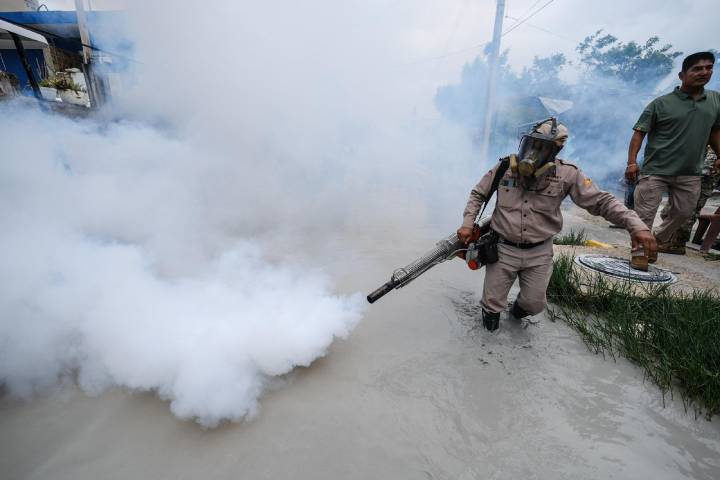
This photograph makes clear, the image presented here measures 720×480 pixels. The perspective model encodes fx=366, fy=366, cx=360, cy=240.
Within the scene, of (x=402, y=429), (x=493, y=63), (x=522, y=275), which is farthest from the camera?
(x=493, y=63)

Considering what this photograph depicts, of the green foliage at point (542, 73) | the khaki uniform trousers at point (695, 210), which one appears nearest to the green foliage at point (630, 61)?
the green foliage at point (542, 73)

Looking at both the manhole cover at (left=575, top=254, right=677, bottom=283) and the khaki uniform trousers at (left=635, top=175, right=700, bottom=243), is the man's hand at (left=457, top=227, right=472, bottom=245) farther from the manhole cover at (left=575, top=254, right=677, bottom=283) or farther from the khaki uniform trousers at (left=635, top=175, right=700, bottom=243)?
the khaki uniform trousers at (left=635, top=175, right=700, bottom=243)

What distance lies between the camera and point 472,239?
299cm

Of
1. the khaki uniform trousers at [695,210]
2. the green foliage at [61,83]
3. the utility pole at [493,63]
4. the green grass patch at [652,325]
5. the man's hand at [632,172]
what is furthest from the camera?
the utility pole at [493,63]

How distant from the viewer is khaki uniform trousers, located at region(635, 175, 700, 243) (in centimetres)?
405

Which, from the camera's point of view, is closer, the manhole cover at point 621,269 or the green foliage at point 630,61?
the manhole cover at point 621,269

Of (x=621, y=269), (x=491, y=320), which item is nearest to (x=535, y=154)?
(x=491, y=320)

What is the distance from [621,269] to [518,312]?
161 cm

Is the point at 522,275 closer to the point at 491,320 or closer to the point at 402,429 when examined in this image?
the point at 491,320

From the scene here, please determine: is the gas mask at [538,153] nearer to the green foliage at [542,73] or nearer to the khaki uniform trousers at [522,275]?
the khaki uniform trousers at [522,275]

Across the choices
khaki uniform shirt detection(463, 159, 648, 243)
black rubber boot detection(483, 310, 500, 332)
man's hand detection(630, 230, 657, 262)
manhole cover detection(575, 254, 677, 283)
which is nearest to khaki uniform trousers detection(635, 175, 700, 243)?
manhole cover detection(575, 254, 677, 283)

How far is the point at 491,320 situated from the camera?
3045mm

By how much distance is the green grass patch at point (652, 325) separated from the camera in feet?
7.64

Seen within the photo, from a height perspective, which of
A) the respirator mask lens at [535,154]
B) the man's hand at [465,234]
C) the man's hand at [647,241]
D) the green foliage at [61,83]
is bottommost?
the man's hand at [465,234]
